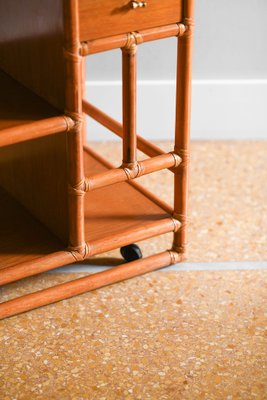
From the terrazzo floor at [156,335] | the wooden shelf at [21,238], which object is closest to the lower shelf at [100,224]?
the wooden shelf at [21,238]

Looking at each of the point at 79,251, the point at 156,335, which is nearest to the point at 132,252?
the point at 79,251

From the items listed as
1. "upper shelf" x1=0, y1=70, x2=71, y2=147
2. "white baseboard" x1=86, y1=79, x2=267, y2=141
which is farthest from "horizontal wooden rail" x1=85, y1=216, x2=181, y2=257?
"white baseboard" x1=86, y1=79, x2=267, y2=141

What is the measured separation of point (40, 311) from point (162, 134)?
107cm

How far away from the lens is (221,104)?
304cm

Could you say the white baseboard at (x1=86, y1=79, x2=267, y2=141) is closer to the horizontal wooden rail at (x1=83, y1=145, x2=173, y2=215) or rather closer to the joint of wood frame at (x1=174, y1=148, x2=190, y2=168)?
the horizontal wooden rail at (x1=83, y1=145, x2=173, y2=215)

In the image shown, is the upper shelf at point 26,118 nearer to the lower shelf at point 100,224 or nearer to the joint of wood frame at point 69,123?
the joint of wood frame at point 69,123

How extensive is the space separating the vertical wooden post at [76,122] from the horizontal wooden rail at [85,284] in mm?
102

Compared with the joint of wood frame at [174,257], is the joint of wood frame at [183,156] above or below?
above

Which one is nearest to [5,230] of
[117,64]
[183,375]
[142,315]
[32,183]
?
[32,183]

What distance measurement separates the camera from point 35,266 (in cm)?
216

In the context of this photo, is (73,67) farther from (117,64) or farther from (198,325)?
(117,64)

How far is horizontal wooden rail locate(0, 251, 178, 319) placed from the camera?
217cm

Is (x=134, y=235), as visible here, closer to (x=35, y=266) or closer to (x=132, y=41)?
(x=35, y=266)

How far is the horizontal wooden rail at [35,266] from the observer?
214cm
